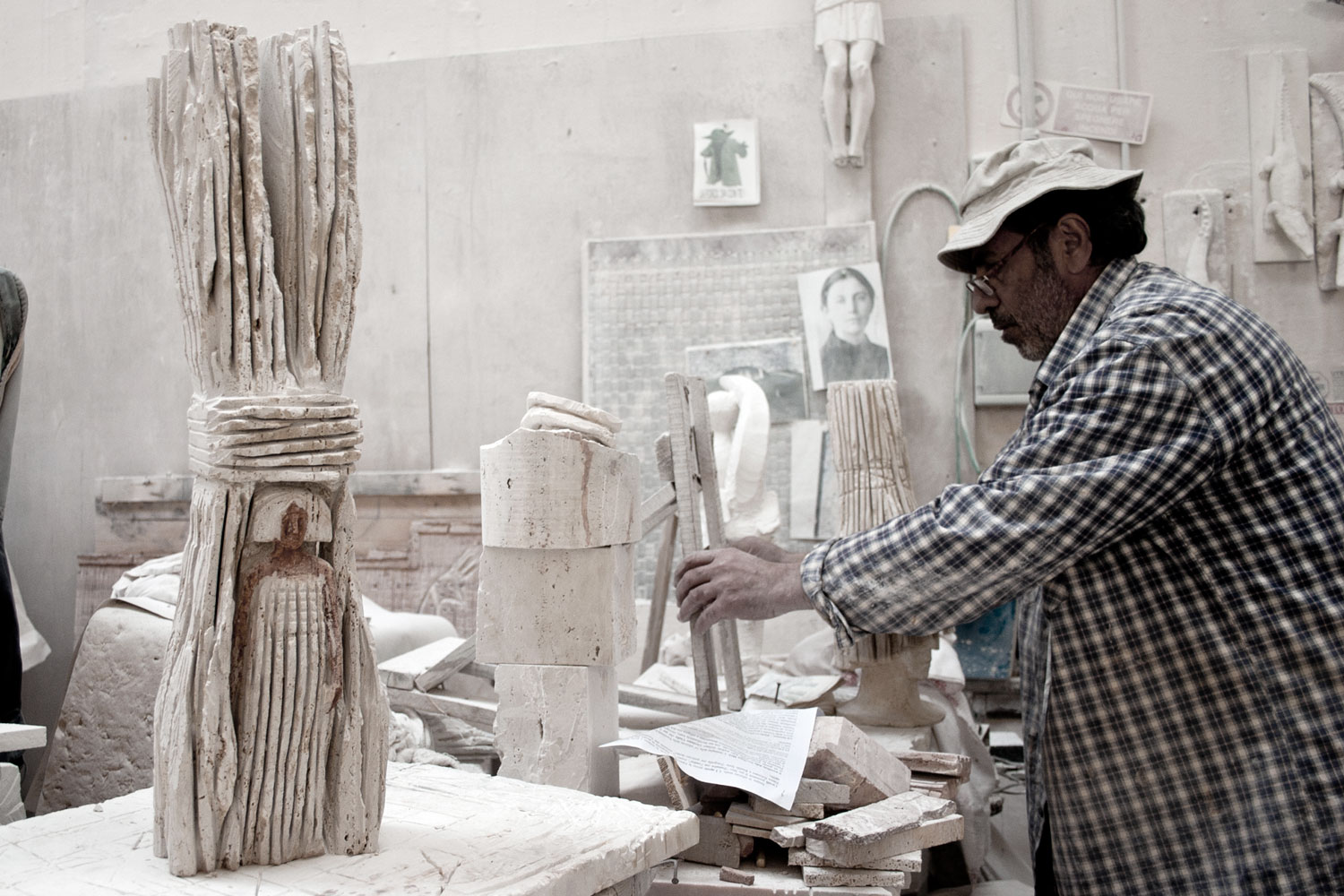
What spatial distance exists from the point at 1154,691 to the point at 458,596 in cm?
464

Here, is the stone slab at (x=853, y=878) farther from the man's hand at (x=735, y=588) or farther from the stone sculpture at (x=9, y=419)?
the stone sculpture at (x=9, y=419)

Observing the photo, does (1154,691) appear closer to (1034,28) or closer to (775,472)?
(775,472)

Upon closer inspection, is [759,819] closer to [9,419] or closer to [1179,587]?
[1179,587]

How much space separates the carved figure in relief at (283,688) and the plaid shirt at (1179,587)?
3.39 ft

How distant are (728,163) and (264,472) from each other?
172 inches

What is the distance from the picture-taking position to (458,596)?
5934 millimetres

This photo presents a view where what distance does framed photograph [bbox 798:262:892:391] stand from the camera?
18.1ft

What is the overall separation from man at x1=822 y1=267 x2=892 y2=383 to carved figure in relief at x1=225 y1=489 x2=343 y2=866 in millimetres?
4032

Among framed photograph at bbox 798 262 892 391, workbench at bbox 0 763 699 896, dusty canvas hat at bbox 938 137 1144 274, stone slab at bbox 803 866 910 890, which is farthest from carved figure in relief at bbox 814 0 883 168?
workbench at bbox 0 763 699 896

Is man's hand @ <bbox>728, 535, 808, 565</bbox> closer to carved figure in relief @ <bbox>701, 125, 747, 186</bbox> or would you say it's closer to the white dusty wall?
the white dusty wall

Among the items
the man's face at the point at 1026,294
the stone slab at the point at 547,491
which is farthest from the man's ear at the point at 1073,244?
the stone slab at the point at 547,491

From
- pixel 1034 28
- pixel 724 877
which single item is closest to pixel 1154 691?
pixel 724 877

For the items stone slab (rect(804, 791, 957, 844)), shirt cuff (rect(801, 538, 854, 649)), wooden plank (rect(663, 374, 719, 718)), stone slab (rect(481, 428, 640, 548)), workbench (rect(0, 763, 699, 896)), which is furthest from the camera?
wooden plank (rect(663, 374, 719, 718))

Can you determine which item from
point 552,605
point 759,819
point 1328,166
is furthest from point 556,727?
point 1328,166
